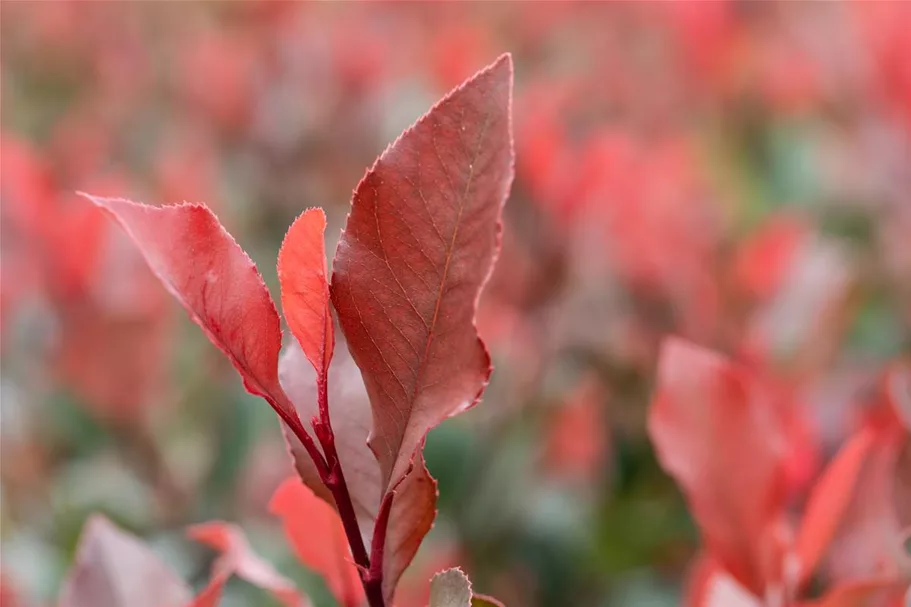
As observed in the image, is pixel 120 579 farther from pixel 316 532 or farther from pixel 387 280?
pixel 387 280

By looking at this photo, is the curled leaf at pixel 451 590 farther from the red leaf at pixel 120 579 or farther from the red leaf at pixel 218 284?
the red leaf at pixel 120 579

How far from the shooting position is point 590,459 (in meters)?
1.04

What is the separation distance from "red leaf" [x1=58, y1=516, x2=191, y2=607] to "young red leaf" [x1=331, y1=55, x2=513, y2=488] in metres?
0.21

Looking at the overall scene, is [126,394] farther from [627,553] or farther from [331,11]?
[331,11]

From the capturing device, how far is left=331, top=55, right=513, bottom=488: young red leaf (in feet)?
0.94

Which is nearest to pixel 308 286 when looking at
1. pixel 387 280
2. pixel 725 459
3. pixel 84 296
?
pixel 387 280

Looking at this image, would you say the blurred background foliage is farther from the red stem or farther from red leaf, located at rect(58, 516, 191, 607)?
the red stem

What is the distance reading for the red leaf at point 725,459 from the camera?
455mm

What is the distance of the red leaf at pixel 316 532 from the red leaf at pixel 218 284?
110mm

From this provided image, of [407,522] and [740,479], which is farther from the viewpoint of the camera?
[740,479]

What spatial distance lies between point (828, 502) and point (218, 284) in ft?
0.99

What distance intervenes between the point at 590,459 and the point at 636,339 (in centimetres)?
14

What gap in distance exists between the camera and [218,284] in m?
0.30

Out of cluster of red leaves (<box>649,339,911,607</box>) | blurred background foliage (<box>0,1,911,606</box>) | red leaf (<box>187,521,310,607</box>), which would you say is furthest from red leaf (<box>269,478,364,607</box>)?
blurred background foliage (<box>0,1,911,606</box>)
